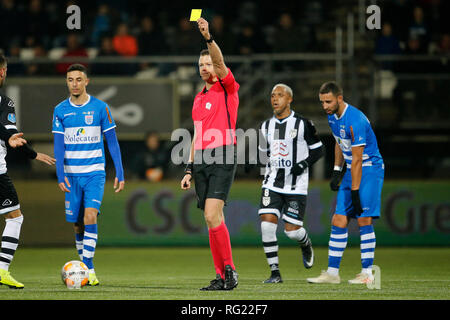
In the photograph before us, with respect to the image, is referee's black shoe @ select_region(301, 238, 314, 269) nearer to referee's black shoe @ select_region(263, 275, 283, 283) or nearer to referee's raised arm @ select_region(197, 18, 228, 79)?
referee's black shoe @ select_region(263, 275, 283, 283)

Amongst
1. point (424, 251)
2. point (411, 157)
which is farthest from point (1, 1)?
point (424, 251)

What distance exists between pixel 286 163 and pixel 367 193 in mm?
1223

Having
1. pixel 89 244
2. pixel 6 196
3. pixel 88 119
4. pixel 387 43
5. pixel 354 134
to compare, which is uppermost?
pixel 387 43

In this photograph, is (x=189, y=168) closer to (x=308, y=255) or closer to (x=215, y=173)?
(x=215, y=173)

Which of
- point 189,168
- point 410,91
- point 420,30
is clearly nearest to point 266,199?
point 189,168

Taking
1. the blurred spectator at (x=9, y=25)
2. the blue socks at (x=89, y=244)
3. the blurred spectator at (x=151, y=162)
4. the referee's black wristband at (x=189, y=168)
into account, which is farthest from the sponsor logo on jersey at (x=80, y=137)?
the blurred spectator at (x=9, y=25)

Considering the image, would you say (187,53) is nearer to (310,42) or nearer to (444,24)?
(310,42)

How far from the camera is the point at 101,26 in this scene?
1889 centimetres

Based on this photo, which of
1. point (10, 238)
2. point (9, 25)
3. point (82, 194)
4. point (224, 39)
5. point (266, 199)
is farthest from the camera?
point (9, 25)

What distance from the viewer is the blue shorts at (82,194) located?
9.48 meters

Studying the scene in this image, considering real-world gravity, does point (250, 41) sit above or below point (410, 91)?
above

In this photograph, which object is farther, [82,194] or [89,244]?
[82,194]

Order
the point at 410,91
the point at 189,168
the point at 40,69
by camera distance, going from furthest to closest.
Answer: the point at 40,69, the point at 410,91, the point at 189,168

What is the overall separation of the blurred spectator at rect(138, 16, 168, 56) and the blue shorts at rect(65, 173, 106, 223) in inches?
350
